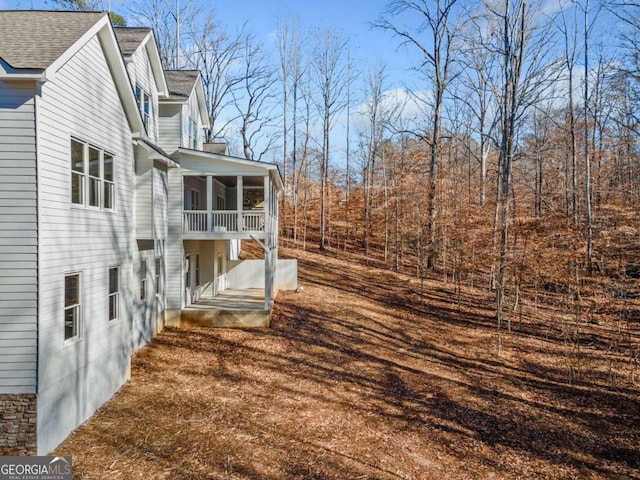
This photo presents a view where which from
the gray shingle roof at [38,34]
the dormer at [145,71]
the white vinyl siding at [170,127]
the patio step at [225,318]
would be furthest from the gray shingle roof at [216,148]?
the gray shingle roof at [38,34]

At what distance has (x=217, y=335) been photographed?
1248 centimetres

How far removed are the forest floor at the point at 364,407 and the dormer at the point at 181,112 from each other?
6.83 m

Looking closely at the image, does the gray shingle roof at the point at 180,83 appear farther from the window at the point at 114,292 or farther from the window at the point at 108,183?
the window at the point at 114,292

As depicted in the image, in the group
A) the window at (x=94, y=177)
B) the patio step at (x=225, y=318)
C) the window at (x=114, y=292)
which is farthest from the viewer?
the patio step at (x=225, y=318)

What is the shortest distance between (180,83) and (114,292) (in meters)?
9.67

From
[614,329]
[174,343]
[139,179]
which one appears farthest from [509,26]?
[174,343]

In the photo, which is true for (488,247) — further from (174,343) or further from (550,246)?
(174,343)

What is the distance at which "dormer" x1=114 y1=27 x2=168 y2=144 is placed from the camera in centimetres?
1142

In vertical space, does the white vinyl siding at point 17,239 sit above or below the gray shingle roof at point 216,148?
below

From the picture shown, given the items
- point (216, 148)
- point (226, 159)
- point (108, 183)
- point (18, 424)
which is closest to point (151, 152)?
point (108, 183)

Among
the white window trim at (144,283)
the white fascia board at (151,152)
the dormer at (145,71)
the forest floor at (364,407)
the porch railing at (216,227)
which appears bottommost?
the forest floor at (364,407)

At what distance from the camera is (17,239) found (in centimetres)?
601

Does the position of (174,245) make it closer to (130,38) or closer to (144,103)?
(144,103)

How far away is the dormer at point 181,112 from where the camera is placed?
13852mm
